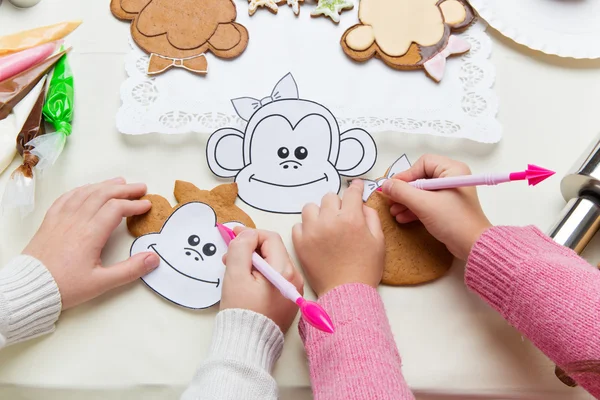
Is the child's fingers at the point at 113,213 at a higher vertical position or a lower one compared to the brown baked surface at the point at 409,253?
lower

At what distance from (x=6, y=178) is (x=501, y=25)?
0.75 m

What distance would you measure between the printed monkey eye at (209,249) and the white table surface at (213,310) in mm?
72

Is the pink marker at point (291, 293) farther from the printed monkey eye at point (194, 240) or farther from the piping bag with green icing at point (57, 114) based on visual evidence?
the piping bag with green icing at point (57, 114)

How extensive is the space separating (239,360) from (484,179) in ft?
1.13

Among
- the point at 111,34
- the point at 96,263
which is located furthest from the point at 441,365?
the point at 111,34

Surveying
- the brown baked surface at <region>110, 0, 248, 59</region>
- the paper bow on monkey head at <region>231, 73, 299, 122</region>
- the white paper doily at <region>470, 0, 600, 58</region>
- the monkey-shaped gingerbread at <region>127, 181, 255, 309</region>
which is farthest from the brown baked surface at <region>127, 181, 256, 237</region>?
the white paper doily at <region>470, 0, 600, 58</region>

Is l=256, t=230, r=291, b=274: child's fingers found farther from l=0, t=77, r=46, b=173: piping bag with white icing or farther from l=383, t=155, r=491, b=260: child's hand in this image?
l=0, t=77, r=46, b=173: piping bag with white icing

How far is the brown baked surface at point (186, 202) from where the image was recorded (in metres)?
0.66

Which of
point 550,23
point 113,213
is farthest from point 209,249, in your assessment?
point 550,23

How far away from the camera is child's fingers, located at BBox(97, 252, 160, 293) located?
2.01 feet

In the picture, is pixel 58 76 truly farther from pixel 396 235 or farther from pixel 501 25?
pixel 501 25

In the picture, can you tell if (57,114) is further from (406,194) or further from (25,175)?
(406,194)

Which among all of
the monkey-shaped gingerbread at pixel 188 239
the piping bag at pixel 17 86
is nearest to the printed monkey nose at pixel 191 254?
the monkey-shaped gingerbread at pixel 188 239

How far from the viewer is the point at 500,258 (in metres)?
0.59
